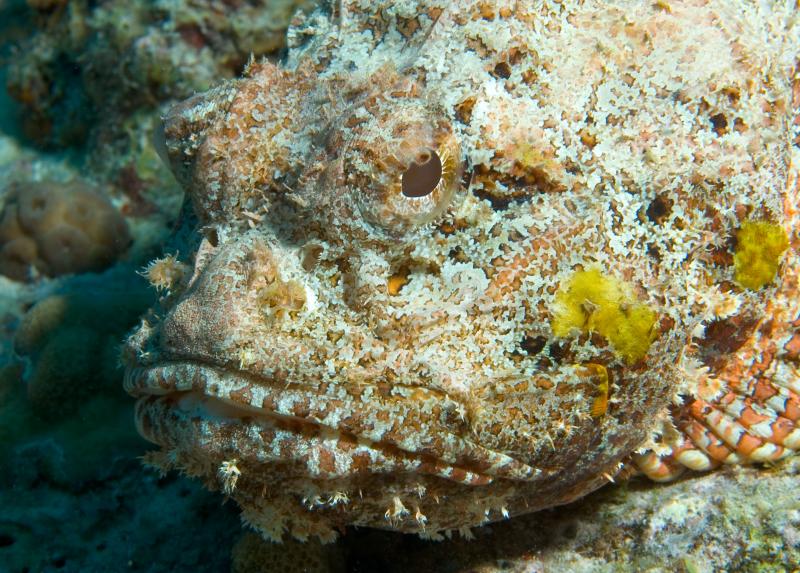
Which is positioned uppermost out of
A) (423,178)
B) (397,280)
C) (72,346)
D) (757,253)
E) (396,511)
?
(423,178)

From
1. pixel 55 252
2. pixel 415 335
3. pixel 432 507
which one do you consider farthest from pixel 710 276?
pixel 55 252

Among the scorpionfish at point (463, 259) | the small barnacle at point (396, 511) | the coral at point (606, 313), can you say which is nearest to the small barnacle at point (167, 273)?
the scorpionfish at point (463, 259)

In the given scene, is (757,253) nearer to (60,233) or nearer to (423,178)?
(423,178)

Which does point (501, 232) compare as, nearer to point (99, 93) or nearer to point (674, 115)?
point (674, 115)

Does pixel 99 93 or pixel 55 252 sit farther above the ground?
pixel 99 93

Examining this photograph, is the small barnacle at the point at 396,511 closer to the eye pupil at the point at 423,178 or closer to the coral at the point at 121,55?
the eye pupil at the point at 423,178

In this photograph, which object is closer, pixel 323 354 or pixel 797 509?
pixel 323 354

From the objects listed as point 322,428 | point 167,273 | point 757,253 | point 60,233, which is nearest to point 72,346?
point 60,233
